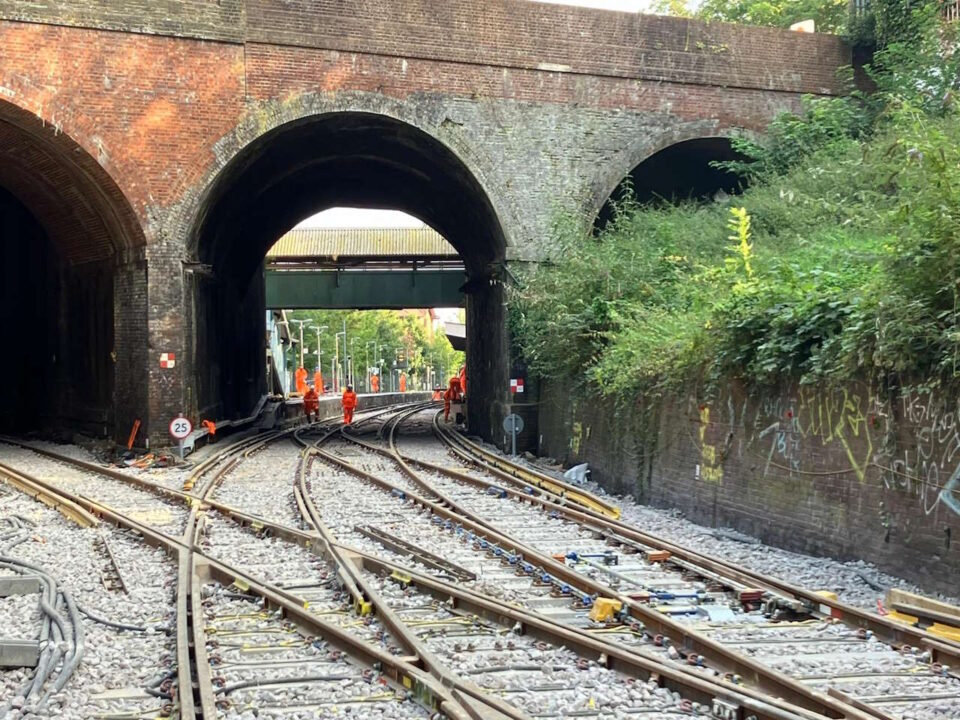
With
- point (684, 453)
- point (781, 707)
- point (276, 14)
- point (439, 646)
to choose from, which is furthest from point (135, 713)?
point (276, 14)

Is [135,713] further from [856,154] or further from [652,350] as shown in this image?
[856,154]

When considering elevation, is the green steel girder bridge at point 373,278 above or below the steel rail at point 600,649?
above

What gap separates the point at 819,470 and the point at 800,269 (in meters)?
2.58

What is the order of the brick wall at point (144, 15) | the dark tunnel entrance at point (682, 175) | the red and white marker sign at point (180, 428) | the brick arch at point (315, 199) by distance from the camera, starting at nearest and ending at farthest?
the brick wall at point (144, 15), the red and white marker sign at point (180, 428), the brick arch at point (315, 199), the dark tunnel entrance at point (682, 175)

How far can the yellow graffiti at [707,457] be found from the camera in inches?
437

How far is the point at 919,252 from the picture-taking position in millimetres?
7926

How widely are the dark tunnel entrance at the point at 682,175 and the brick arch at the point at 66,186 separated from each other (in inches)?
384

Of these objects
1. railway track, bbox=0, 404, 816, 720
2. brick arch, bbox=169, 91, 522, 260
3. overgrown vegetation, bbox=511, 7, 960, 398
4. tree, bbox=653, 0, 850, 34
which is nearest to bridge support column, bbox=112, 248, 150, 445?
brick arch, bbox=169, 91, 522, 260

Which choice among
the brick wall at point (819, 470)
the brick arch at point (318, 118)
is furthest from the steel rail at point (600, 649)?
the brick arch at point (318, 118)

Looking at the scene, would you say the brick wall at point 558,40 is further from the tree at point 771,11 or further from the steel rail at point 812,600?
the steel rail at point 812,600

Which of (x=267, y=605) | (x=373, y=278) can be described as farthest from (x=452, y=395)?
(x=267, y=605)

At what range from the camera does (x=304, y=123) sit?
62.6ft

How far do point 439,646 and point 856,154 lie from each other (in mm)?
14025

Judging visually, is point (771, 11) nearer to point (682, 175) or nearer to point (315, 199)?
point (682, 175)
